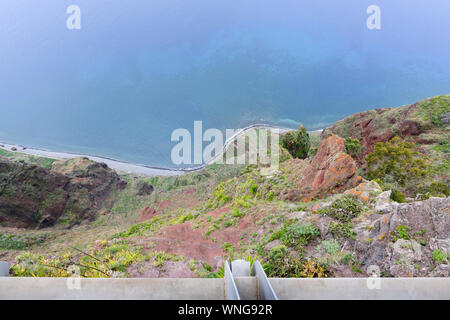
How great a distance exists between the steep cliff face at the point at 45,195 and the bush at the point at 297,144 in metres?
14.3

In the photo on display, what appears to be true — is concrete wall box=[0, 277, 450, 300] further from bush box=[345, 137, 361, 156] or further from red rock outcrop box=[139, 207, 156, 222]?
red rock outcrop box=[139, 207, 156, 222]

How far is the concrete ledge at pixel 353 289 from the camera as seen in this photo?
72.0 inches

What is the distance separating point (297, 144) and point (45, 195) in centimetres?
1722

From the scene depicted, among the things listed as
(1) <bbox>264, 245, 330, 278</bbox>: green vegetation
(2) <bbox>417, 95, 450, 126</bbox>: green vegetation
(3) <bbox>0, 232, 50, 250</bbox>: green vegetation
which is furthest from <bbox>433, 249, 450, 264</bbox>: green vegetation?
(2) <bbox>417, 95, 450, 126</bbox>: green vegetation

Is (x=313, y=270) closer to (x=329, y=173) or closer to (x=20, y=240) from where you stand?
(x=329, y=173)

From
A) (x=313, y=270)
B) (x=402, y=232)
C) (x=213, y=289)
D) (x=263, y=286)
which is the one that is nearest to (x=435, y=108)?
(x=402, y=232)

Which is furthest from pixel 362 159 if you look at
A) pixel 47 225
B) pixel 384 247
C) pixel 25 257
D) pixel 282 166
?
pixel 47 225

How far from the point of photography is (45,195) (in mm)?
15156

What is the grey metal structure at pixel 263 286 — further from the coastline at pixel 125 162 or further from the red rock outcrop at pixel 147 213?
the coastline at pixel 125 162

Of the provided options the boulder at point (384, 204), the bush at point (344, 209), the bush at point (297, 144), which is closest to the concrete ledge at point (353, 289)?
the bush at point (344, 209)

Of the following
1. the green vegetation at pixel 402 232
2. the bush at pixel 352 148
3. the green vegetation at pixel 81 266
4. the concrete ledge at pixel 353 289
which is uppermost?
the bush at pixel 352 148

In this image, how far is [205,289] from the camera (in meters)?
1.88

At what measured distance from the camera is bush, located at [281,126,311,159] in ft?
55.6
